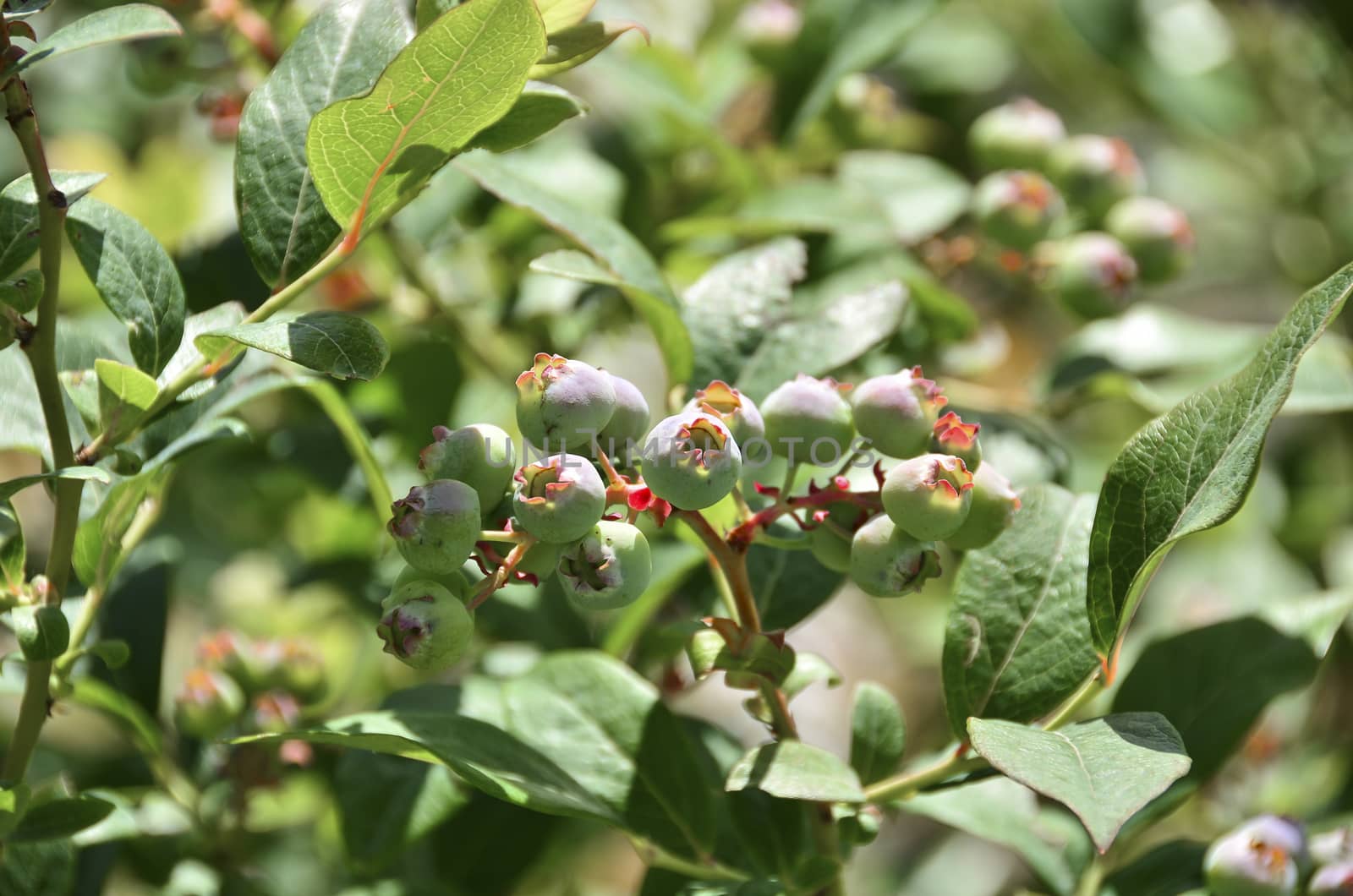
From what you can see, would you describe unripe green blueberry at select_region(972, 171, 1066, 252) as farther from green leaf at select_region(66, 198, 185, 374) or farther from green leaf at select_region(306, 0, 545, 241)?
green leaf at select_region(66, 198, 185, 374)

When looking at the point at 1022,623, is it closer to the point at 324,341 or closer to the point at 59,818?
the point at 324,341

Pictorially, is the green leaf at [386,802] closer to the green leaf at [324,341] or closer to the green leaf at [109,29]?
the green leaf at [324,341]

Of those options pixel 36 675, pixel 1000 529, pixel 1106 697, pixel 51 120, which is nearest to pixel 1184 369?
pixel 1106 697

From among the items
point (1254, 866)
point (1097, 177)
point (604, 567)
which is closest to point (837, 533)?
point (604, 567)

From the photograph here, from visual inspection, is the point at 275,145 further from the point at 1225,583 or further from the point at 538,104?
the point at 1225,583

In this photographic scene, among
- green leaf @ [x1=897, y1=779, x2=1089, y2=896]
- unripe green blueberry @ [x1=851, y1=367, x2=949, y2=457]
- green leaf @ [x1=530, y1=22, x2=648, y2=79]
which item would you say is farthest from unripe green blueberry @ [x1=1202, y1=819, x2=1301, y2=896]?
green leaf @ [x1=530, y1=22, x2=648, y2=79]

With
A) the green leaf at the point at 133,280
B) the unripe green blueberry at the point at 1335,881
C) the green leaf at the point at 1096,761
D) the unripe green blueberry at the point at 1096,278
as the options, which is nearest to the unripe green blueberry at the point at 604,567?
the green leaf at the point at 1096,761
